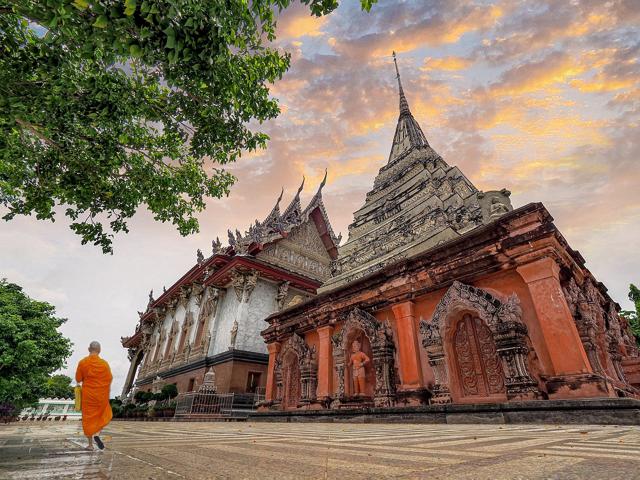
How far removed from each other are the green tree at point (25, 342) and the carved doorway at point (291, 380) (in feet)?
50.8

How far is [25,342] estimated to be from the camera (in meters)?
16.5

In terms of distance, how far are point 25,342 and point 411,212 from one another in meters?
20.2

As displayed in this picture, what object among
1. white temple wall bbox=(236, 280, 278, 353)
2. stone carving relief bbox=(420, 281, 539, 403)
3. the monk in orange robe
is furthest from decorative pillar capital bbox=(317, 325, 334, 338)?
white temple wall bbox=(236, 280, 278, 353)

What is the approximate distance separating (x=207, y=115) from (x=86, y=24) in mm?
2340

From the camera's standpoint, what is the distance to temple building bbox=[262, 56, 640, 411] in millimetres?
5043

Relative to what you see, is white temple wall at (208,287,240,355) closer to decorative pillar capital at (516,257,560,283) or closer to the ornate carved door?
the ornate carved door

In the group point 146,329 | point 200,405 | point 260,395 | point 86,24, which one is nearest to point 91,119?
point 86,24

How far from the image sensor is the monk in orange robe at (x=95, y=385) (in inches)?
129

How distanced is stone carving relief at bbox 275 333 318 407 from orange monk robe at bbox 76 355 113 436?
6.01 m

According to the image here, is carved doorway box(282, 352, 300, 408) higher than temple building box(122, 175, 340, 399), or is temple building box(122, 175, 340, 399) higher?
temple building box(122, 175, 340, 399)

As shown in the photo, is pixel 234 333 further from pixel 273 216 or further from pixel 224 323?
pixel 273 216

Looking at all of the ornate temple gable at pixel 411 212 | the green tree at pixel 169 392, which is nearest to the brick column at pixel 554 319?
the ornate temple gable at pixel 411 212

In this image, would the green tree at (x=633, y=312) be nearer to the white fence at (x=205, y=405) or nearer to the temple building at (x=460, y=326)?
the temple building at (x=460, y=326)

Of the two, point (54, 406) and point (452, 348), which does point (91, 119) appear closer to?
point (452, 348)
